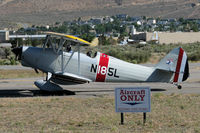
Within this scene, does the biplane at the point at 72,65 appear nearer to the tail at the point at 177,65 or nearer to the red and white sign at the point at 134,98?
the tail at the point at 177,65

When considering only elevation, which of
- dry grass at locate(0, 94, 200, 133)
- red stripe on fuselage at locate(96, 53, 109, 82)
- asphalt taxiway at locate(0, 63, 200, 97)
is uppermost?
red stripe on fuselage at locate(96, 53, 109, 82)

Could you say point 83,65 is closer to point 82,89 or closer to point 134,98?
point 82,89

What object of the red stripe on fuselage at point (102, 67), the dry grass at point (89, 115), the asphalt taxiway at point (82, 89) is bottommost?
the asphalt taxiway at point (82, 89)

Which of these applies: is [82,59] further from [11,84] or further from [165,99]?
[11,84]

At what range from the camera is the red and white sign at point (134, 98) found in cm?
1180

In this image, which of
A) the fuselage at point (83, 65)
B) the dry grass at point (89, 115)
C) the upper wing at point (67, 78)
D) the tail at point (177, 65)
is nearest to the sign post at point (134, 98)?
the dry grass at point (89, 115)

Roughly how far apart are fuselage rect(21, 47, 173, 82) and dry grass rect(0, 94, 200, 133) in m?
1.79

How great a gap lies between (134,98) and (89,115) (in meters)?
2.79

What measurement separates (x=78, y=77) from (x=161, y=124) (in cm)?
800

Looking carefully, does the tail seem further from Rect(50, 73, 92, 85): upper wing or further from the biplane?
Rect(50, 73, 92, 85): upper wing

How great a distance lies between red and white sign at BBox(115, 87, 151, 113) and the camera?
38.7ft

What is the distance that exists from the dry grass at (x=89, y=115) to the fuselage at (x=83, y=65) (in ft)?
5.87

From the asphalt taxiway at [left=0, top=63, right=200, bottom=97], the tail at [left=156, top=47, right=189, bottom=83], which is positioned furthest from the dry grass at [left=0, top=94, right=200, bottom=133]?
the tail at [left=156, top=47, right=189, bottom=83]

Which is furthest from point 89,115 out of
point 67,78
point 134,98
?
point 67,78
